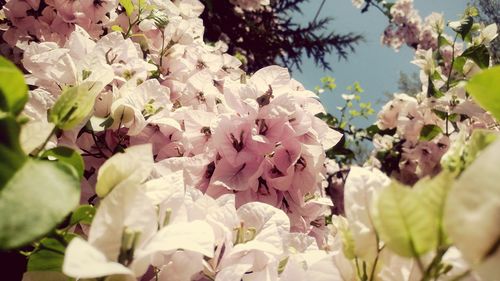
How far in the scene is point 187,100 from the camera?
874 millimetres

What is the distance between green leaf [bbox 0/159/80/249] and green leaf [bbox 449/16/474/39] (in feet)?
4.11

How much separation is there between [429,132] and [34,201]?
3.94 feet

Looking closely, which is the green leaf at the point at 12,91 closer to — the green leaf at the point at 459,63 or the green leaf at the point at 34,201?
the green leaf at the point at 34,201

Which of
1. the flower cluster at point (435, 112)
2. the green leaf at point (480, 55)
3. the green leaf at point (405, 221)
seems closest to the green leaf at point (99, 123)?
the green leaf at point (405, 221)

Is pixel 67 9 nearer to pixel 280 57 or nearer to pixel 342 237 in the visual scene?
pixel 342 237

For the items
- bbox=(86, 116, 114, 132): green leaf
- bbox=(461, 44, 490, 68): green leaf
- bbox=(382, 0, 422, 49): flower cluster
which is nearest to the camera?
bbox=(86, 116, 114, 132): green leaf

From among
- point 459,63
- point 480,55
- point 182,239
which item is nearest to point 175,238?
point 182,239

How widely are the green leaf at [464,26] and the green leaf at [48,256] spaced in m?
1.20

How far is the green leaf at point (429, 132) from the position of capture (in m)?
1.25

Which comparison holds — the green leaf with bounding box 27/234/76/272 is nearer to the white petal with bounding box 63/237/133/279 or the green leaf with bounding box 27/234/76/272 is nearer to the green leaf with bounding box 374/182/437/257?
the white petal with bounding box 63/237/133/279

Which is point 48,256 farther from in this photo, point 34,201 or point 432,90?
point 432,90

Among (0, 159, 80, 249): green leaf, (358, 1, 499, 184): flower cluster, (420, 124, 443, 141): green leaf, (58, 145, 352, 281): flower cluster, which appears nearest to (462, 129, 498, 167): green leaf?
(58, 145, 352, 281): flower cluster

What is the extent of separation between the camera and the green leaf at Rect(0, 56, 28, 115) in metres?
0.24

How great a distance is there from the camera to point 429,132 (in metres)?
1.26
